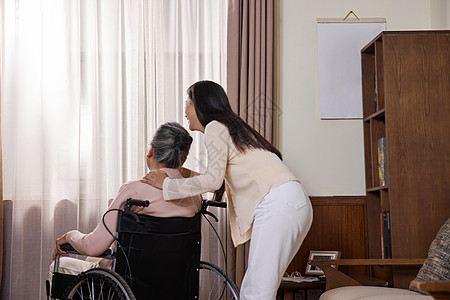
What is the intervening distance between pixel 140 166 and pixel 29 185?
0.72m

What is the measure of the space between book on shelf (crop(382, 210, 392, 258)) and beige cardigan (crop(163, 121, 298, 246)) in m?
1.26

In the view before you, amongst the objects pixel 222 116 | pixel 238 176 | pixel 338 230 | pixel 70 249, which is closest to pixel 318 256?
pixel 338 230

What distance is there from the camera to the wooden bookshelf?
10.5ft

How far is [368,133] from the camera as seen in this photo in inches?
149

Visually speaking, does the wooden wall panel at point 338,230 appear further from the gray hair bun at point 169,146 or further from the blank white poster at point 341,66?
the gray hair bun at point 169,146

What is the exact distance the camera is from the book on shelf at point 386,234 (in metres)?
3.30

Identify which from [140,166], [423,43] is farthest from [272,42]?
[140,166]

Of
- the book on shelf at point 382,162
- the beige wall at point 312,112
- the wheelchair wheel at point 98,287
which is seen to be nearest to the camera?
the wheelchair wheel at point 98,287

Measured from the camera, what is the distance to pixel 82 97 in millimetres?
3766

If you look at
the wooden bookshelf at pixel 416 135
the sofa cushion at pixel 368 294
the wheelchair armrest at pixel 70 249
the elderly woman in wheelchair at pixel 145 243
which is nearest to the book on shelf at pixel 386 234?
the wooden bookshelf at pixel 416 135

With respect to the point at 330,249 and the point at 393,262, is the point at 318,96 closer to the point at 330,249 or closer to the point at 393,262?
the point at 330,249

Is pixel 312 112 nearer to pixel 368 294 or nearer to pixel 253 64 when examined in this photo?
pixel 253 64

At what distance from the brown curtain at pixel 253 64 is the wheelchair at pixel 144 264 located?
1411 millimetres

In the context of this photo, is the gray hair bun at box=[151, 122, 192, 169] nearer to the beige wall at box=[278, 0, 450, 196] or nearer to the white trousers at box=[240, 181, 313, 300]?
the white trousers at box=[240, 181, 313, 300]
